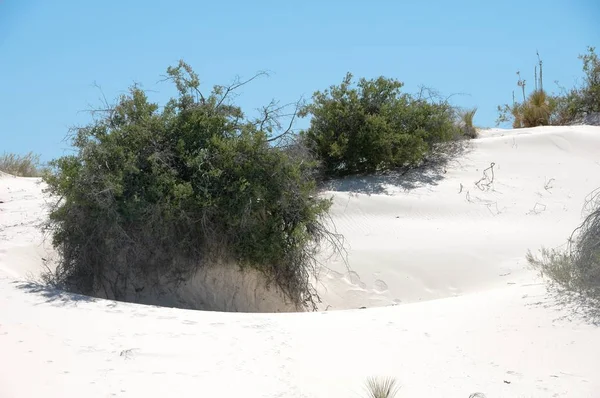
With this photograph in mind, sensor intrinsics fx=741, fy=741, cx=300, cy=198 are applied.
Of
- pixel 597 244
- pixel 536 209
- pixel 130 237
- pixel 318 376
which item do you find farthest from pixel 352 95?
pixel 318 376

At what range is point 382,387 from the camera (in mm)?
5496

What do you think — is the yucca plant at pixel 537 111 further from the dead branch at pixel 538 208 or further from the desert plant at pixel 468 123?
the dead branch at pixel 538 208

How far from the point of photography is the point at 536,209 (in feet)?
47.0

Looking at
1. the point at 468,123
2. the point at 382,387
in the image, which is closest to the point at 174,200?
the point at 382,387

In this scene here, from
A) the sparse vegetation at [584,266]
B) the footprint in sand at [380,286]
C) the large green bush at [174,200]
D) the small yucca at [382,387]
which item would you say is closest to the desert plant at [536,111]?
the footprint in sand at [380,286]

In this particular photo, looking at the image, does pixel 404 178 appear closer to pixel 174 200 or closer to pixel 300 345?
pixel 174 200

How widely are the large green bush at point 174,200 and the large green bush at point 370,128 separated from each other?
18.2 feet

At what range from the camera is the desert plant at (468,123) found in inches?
726

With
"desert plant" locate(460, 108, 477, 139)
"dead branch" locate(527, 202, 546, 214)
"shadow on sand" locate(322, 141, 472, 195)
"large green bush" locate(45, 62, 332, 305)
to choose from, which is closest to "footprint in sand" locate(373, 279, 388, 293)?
"large green bush" locate(45, 62, 332, 305)

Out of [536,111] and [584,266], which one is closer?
[584,266]

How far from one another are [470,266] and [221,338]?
5.99m

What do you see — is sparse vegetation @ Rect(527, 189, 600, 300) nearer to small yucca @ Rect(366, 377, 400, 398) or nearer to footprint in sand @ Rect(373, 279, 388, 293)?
small yucca @ Rect(366, 377, 400, 398)

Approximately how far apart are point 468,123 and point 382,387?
13902mm

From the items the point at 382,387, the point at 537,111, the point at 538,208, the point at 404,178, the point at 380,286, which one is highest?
the point at 537,111
